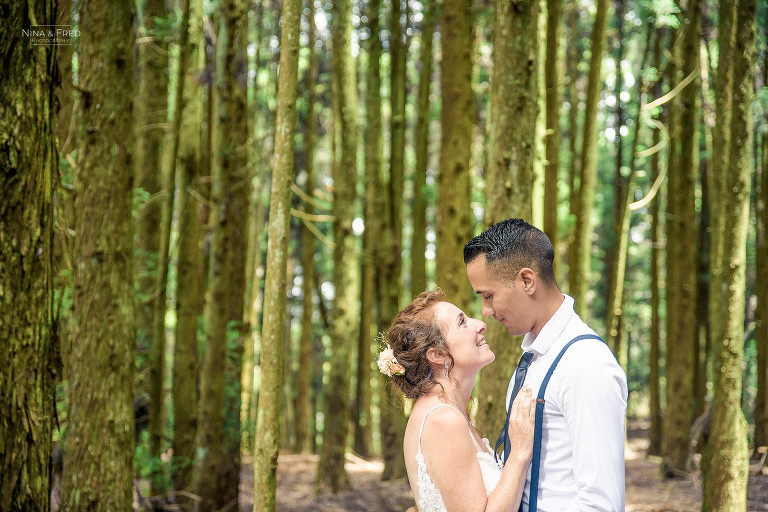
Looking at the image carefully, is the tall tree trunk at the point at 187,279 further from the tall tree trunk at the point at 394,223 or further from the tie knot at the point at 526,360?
the tie knot at the point at 526,360

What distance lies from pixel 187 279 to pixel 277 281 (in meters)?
4.71

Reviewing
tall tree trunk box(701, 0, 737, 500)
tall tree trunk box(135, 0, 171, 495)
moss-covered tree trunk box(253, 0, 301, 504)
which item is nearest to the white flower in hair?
moss-covered tree trunk box(253, 0, 301, 504)

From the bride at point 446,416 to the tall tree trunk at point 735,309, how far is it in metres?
3.91

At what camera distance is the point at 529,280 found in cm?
268

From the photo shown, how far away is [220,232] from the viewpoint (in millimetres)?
8602

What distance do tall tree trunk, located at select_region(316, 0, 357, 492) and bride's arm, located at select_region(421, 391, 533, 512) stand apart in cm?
792

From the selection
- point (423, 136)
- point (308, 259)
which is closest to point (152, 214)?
point (423, 136)

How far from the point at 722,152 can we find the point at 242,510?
782cm

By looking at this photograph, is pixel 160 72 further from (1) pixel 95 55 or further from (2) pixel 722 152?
(2) pixel 722 152

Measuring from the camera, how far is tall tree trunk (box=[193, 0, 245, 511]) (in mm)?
8258

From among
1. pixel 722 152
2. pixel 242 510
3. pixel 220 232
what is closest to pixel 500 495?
pixel 722 152

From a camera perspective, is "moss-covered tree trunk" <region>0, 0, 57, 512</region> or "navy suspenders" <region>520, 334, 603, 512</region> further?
"moss-covered tree trunk" <region>0, 0, 57, 512</region>

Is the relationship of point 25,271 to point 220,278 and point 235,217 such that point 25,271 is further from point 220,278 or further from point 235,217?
point 235,217

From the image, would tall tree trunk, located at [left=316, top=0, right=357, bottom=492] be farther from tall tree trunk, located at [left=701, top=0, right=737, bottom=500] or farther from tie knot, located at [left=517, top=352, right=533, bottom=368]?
tie knot, located at [left=517, top=352, right=533, bottom=368]
